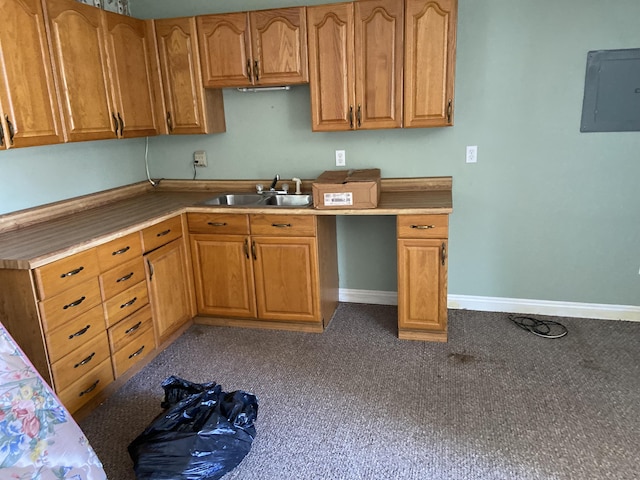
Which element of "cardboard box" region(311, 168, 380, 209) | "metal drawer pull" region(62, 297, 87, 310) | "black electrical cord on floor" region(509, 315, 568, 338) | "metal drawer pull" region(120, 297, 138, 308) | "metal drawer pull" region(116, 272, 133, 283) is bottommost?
"black electrical cord on floor" region(509, 315, 568, 338)

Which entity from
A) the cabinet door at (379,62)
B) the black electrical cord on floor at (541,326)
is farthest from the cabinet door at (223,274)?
the black electrical cord on floor at (541,326)

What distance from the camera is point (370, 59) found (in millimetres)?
2988

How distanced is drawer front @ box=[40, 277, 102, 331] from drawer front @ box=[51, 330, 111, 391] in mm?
181

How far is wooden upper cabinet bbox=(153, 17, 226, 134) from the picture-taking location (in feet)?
10.7

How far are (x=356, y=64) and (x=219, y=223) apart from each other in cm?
135

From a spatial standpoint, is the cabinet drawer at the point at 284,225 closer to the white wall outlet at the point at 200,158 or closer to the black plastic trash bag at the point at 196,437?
the white wall outlet at the point at 200,158

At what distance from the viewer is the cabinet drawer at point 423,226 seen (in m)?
2.86

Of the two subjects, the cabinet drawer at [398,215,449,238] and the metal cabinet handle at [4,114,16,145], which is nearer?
the metal cabinet handle at [4,114,16,145]

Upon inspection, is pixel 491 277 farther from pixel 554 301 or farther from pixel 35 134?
pixel 35 134

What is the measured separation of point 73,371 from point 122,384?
43 cm

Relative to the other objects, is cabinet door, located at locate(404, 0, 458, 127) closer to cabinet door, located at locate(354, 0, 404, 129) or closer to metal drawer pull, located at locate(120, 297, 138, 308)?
cabinet door, located at locate(354, 0, 404, 129)

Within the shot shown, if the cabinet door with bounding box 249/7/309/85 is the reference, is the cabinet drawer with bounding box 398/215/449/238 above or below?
below

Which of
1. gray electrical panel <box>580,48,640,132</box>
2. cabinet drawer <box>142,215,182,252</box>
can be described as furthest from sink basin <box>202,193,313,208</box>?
gray electrical panel <box>580,48,640,132</box>

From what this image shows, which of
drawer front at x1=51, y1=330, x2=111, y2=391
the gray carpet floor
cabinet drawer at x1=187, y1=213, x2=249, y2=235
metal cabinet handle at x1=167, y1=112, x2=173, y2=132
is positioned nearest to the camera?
the gray carpet floor
